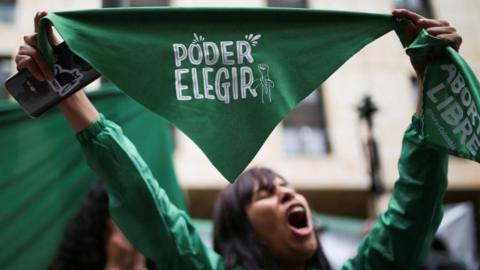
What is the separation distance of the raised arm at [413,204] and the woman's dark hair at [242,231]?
0.23 m

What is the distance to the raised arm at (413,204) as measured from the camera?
1433 millimetres

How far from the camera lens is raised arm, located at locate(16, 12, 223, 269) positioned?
1.39 m

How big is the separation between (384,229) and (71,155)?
1.46 m

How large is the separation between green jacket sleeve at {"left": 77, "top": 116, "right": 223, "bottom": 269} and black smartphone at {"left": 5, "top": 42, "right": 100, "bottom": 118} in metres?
0.12

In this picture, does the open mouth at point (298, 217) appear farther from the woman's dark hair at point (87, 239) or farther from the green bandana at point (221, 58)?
the woman's dark hair at point (87, 239)

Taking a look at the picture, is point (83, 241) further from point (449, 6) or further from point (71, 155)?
point (449, 6)

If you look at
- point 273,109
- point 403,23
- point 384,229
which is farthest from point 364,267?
point 403,23

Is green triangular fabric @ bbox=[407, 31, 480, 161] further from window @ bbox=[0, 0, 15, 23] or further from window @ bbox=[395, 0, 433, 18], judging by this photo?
window @ bbox=[395, 0, 433, 18]

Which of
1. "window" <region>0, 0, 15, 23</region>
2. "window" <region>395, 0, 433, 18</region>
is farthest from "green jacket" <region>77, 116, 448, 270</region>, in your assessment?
"window" <region>395, 0, 433, 18</region>

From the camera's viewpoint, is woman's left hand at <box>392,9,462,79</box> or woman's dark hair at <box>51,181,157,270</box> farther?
woman's dark hair at <box>51,181,157,270</box>

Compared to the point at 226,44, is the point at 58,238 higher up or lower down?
lower down

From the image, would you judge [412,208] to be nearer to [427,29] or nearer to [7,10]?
[427,29]

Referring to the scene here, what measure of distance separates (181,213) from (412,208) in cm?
63

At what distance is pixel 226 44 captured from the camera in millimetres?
1369
